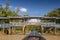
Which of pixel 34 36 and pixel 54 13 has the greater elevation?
pixel 34 36

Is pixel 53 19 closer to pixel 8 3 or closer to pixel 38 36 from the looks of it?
pixel 8 3

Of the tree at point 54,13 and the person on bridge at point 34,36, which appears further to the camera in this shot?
the tree at point 54,13

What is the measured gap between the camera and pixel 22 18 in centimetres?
784

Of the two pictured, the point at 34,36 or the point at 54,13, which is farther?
the point at 54,13

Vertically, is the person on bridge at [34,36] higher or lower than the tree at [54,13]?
higher

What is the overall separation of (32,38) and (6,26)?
6.69 m

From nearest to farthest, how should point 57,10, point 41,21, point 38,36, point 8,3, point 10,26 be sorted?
1. point 38,36
2. point 10,26
3. point 41,21
4. point 57,10
5. point 8,3

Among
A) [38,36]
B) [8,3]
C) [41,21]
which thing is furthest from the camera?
[8,3]

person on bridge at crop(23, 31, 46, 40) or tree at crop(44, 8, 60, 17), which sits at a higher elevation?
person on bridge at crop(23, 31, 46, 40)

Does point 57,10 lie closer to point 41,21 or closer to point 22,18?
point 41,21

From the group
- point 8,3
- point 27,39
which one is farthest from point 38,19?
point 27,39

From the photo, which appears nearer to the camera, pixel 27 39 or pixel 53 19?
pixel 27 39

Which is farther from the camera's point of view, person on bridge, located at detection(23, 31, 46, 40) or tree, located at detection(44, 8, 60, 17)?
tree, located at detection(44, 8, 60, 17)

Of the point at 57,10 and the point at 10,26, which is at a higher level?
the point at 57,10
